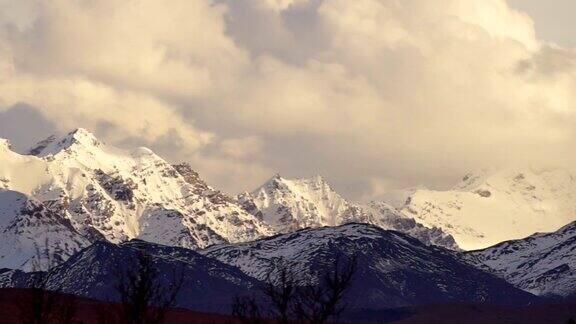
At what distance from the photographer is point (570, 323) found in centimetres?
19350

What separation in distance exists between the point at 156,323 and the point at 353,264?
1892 cm

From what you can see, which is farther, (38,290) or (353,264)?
(38,290)

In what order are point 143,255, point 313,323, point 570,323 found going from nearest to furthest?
point 313,323, point 143,255, point 570,323

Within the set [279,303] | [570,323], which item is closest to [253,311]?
[279,303]

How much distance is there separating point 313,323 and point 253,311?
49.3 ft

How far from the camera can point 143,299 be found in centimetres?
12725

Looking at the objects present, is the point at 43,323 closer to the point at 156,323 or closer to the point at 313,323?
the point at 156,323

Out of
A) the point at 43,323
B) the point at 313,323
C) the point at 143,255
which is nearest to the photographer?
the point at 313,323

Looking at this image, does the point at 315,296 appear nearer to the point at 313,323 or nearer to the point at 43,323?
the point at 313,323

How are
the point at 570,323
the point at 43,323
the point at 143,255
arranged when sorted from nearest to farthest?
1. the point at 143,255
2. the point at 43,323
3. the point at 570,323

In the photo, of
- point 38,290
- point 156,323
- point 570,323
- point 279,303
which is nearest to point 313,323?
point 279,303

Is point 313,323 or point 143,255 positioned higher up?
point 143,255

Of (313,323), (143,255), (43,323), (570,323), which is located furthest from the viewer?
(570,323)

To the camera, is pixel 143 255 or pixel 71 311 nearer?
pixel 143 255
